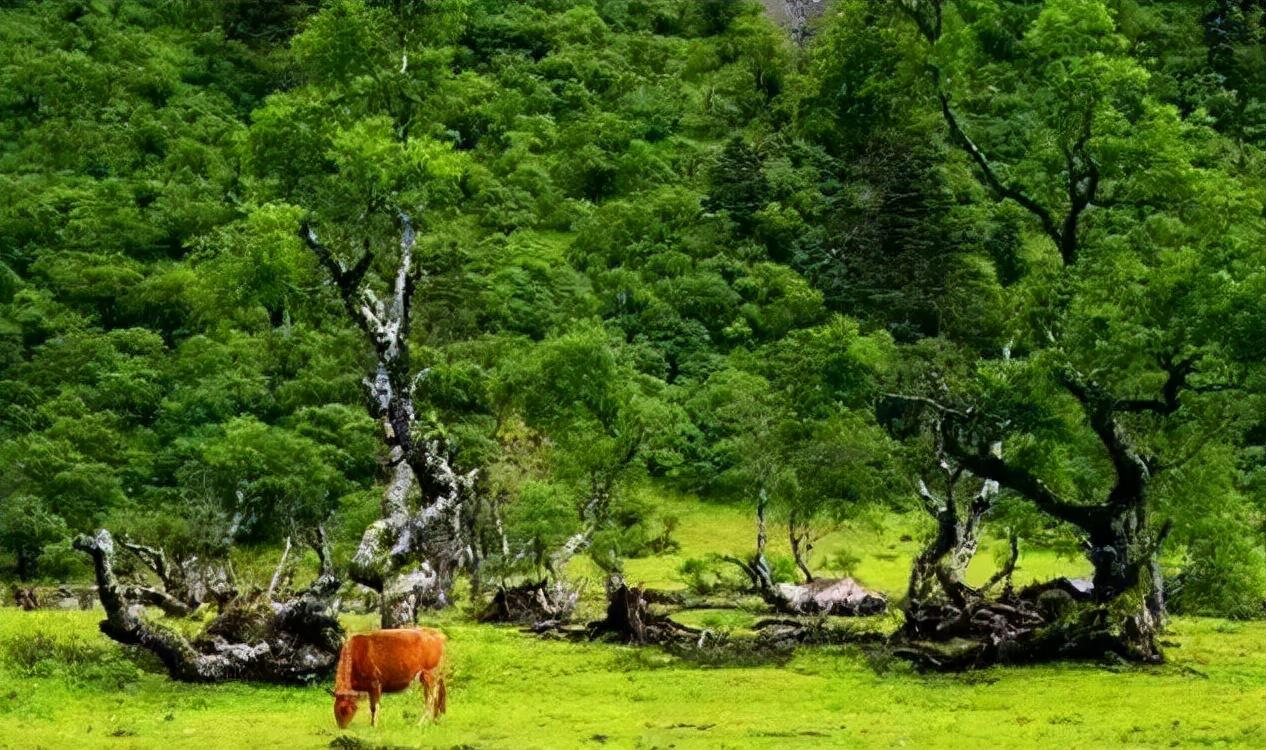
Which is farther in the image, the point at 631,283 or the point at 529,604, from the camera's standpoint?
the point at 631,283

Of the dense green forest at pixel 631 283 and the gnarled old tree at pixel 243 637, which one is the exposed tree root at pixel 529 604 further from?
the gnarled old tree at pixel 243 637

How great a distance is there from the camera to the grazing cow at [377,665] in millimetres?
10844

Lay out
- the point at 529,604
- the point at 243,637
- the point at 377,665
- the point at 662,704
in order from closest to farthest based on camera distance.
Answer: the point at 377,665 → the point at 662,704 → the point at 243,637 → the point at 529,604

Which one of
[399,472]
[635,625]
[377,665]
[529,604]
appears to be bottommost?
[529,604]

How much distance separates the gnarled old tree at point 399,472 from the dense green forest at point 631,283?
93mm

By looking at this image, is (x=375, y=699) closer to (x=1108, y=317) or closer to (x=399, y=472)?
(x=399, y=472)

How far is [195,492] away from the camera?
3575cm

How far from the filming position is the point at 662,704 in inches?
525

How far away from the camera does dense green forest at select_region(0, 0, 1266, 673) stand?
1747 cm

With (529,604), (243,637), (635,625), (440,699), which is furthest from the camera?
(529,604)

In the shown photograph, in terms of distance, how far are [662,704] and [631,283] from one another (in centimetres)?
4149

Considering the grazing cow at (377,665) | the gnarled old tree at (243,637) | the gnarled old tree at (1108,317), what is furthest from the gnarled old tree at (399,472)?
the gnarled old tree at (1108,317)

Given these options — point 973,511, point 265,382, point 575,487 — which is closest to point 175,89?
point 265,382

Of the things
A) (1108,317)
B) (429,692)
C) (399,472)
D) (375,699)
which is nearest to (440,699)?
(429,692)
